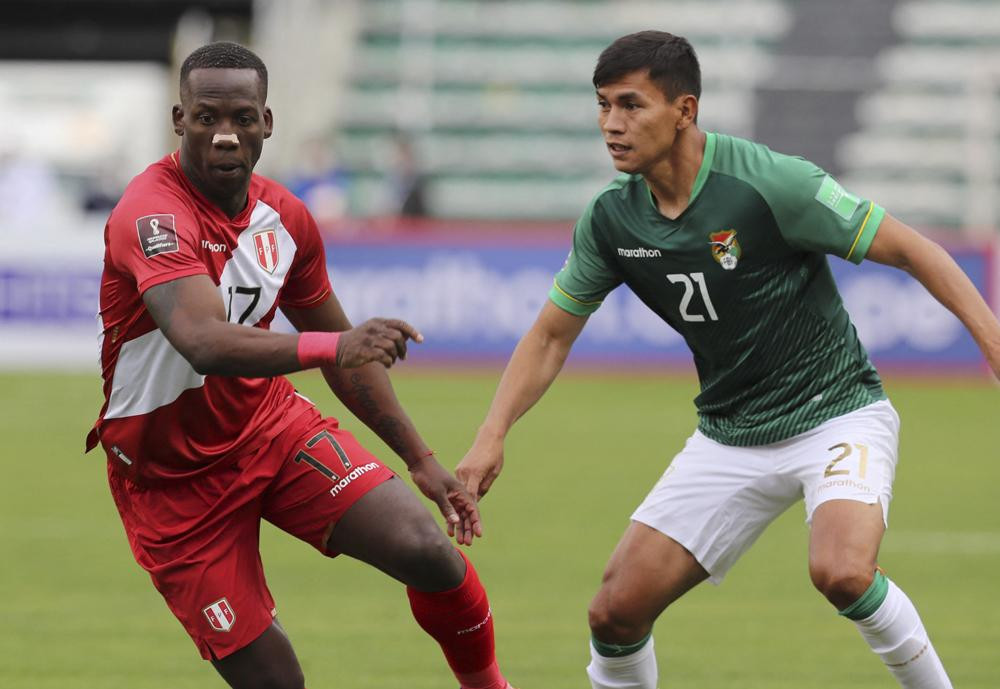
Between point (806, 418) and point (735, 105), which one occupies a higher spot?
point (806, 418)

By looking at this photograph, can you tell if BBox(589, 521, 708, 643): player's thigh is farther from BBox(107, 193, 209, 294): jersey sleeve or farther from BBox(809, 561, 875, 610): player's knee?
BBox(107, 193, 209, 294): jersey sleeve

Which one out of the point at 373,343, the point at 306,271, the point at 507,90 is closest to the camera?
the point at 373,343

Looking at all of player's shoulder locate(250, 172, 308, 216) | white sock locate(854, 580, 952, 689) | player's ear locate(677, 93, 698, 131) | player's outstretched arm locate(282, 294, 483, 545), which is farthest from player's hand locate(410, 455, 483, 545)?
player's ear locate(677, 93, 698, 131)

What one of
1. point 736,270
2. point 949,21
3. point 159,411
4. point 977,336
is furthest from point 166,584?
point 949,21

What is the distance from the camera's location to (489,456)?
6148 millimetres

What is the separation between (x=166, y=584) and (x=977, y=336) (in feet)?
9.09

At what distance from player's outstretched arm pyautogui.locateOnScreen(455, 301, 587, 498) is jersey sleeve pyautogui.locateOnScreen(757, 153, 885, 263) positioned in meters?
0.87

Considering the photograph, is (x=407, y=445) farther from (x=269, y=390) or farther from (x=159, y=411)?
(x=159, y=411)

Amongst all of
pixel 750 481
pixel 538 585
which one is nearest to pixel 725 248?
pixel 750 481

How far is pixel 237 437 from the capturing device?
5859 mm

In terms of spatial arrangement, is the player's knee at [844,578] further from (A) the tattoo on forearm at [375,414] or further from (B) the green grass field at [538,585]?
(B) the green grass field at [538,585]

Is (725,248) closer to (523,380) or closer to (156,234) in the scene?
(523,380)

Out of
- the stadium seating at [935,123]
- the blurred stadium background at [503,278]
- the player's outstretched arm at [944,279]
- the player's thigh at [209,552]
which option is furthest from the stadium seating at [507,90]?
the player's thigh at [209,552]

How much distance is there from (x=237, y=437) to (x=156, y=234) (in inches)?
33.6
